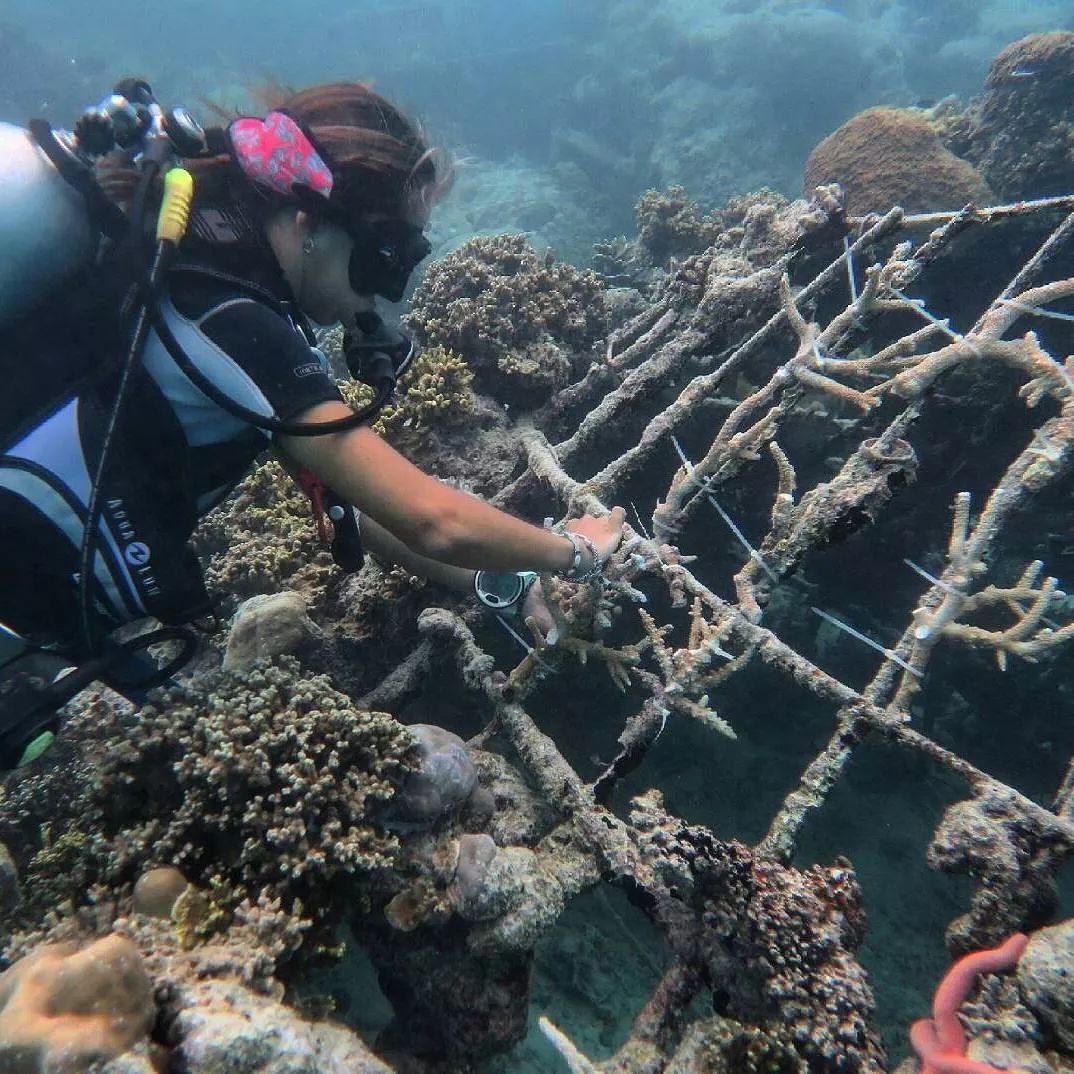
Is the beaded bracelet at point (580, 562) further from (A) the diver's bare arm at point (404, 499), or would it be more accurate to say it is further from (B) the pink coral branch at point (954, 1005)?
(B) the pink coral branch at point (954, 1005)

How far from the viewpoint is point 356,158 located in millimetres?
2125

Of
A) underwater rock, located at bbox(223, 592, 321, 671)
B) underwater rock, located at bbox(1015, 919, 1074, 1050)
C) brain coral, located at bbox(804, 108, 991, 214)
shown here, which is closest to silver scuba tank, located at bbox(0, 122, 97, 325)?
underwater rock, located at bbox(223, 592, 321, 671)

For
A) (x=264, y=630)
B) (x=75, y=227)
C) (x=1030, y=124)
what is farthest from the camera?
(x=1030, y=124)

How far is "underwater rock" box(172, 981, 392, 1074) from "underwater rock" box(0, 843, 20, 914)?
125 centimetres

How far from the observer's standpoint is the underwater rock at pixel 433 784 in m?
2.60

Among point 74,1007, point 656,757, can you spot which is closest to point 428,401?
point 656,757

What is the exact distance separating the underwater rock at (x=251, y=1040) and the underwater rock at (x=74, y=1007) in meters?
0.11

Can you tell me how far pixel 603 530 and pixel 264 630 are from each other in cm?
189

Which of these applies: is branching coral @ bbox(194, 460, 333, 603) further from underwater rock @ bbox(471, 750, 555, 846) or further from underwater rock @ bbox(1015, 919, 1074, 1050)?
underwater rock @ bbox(1015, 919, 1074, 1050)

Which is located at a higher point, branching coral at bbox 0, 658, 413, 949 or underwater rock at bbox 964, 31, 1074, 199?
underwater rock at bbox 964, 31, 1074, 199

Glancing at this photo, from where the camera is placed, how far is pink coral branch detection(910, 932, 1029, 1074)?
1973 millimetres

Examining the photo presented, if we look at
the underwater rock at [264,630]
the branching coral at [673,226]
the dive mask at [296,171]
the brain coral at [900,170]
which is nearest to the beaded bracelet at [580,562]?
the dive mask at [296,171]

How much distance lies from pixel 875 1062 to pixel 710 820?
2.80 m

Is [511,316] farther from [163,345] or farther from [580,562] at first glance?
[163,345]
